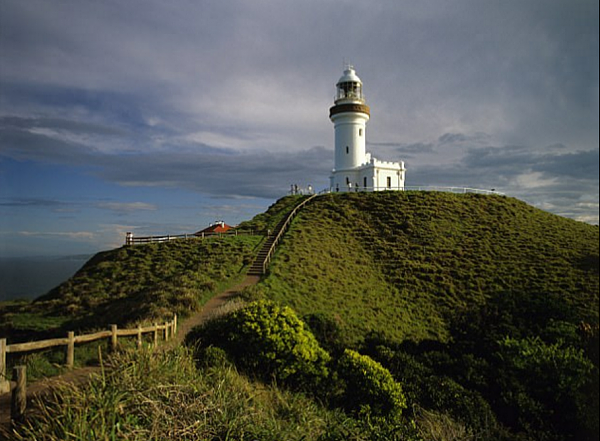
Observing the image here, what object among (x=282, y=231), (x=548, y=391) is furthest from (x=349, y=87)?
(x=548, y=391)

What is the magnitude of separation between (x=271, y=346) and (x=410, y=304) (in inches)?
538

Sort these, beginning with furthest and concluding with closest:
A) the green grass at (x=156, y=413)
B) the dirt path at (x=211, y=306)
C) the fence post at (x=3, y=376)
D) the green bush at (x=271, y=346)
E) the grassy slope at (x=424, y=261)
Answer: the grassy slope at (x=424, y=261), the dirt path at (x=211, y=306), the green bush at (x=271, y=346), the fence post at (x=3, y=376), the green grass at (x=156, y=413)

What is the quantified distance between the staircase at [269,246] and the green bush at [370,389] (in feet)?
40.7

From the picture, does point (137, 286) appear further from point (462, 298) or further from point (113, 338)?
point (462, 298)

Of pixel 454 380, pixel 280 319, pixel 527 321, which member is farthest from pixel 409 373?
pixel 527 321

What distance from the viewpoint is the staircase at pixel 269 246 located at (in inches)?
870

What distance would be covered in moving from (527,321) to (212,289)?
1307 centimetres

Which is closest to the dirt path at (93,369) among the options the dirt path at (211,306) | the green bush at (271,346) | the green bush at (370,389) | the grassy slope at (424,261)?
the dirt path at (211,306)

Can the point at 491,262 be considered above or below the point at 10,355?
above

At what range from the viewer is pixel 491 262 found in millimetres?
26469

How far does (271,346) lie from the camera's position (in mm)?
9633

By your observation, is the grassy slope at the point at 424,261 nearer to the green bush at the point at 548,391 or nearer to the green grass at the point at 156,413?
the green bush at the point at 548,391

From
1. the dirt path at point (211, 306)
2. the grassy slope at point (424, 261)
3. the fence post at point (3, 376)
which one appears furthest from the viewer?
the grassy slope at point (424, 261)

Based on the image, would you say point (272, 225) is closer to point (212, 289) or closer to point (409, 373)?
point (212, 289)
